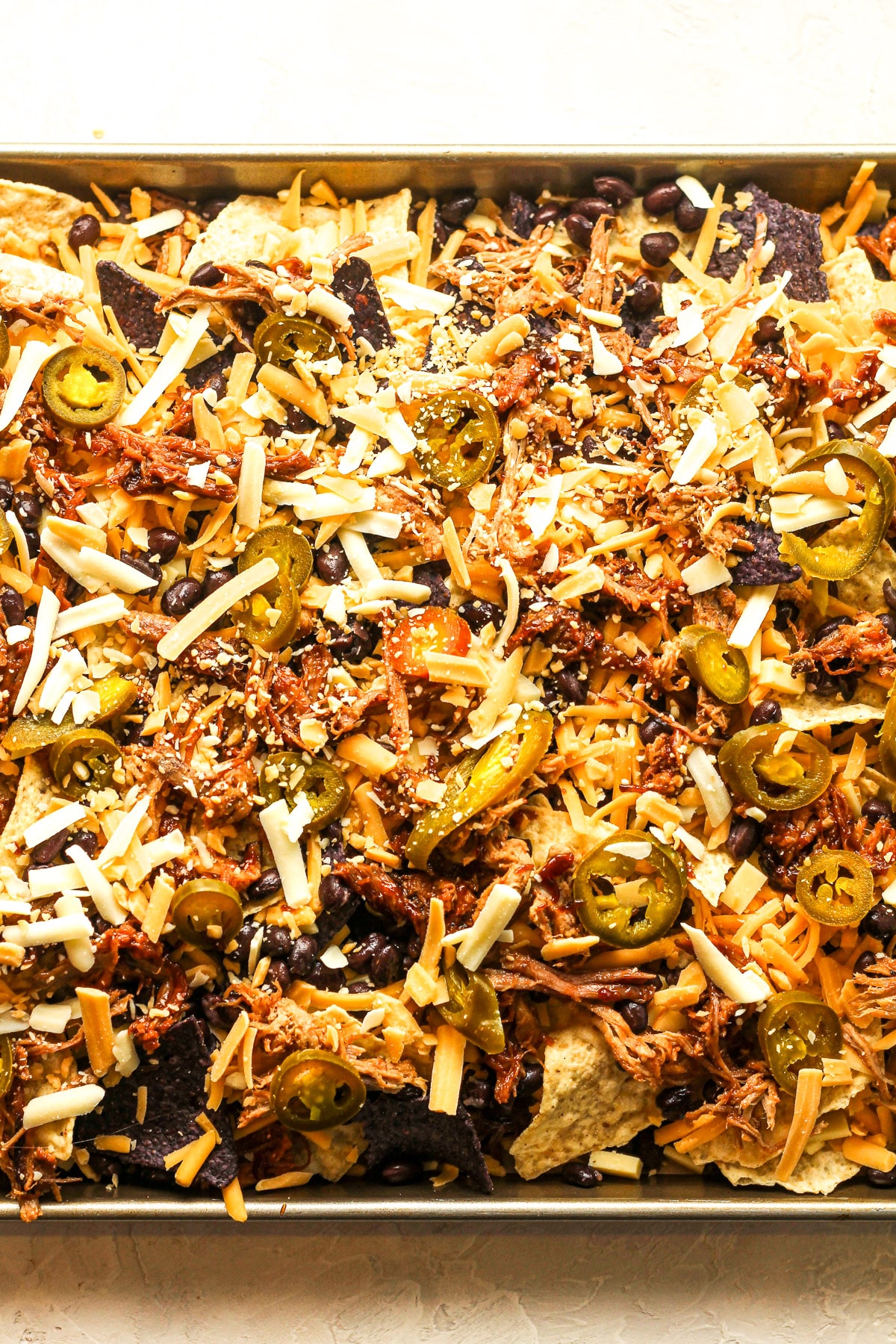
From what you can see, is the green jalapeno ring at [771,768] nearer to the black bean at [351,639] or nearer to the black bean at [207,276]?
the black bean at [351,639]

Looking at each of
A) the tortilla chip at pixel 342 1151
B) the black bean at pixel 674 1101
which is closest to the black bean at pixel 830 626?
the black bean at pixel 674 1101

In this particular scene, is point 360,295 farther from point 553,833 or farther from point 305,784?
point 553,833

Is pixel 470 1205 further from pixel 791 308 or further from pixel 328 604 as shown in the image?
pixel 791 308
